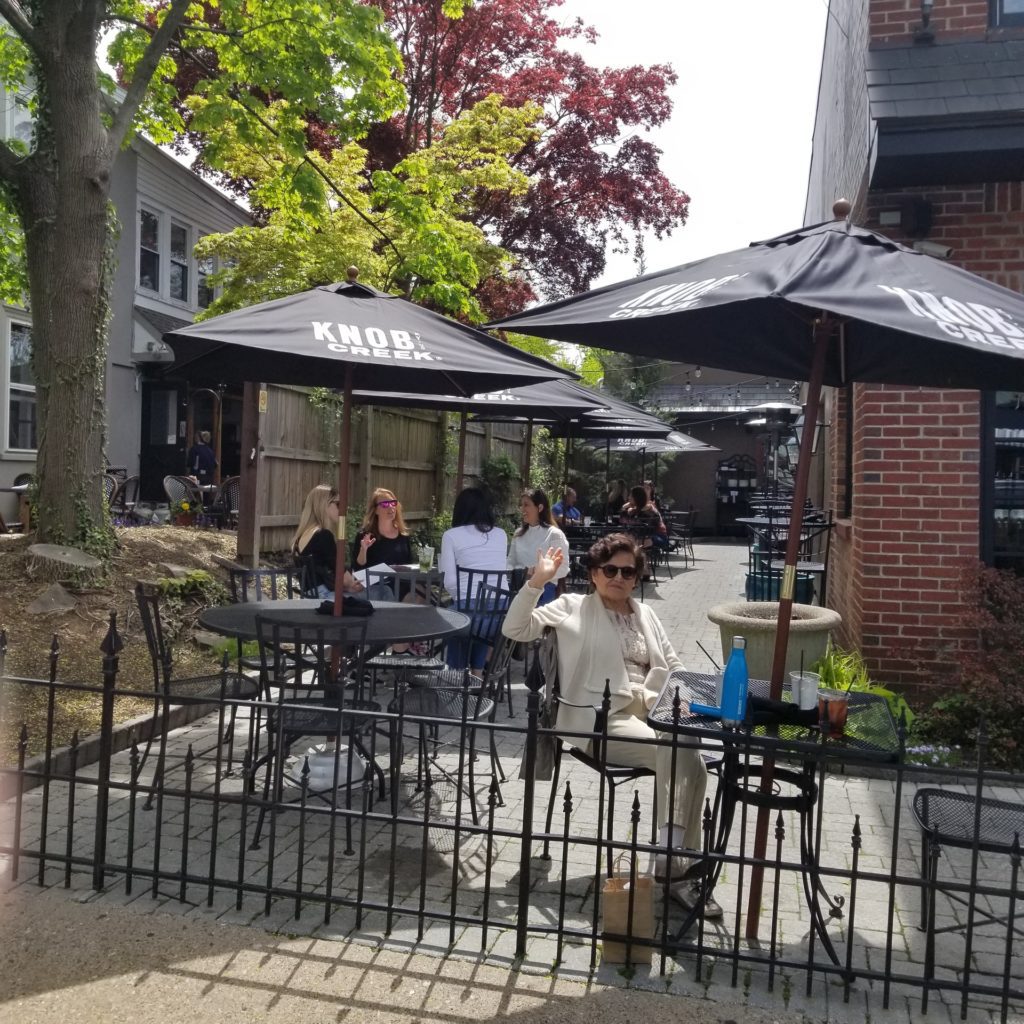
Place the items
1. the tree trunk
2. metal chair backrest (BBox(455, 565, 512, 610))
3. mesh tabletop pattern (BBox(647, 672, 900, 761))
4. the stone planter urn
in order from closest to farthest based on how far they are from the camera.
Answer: mesh tabletop pattern (BBox(647, 672, 900, 761)) < the stone planter urn < metal chair backrest (BBox(455, 565, 512, 610)) < the tree trunk

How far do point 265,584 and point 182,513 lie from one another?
441 cm

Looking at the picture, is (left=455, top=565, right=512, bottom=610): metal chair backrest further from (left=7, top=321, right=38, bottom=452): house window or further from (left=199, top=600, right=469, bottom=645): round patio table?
(left=7, top=321, right=38, bottom=452): house window

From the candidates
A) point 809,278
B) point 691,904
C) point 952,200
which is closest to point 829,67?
point 952,200

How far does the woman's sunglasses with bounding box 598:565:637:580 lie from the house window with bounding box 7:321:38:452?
13329 mm

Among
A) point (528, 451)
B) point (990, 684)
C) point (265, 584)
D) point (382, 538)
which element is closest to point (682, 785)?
point (990, 684)

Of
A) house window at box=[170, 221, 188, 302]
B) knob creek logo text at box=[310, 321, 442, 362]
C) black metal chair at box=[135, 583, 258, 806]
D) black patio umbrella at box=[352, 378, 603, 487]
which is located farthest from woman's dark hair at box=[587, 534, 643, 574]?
house window at box=[170, 221, 188, 302]

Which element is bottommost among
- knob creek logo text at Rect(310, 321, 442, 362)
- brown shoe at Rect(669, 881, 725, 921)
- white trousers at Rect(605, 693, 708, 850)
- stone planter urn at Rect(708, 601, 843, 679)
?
brown shoe at Rect(669, 881, 725, 921)

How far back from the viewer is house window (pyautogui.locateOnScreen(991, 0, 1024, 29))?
6.38 m

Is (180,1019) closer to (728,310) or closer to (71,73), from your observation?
(728,310)

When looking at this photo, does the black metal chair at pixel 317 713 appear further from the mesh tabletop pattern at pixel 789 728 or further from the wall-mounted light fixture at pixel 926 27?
the wall-mounted light fixture at pixel 926 27

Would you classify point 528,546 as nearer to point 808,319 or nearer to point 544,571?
point 544,571

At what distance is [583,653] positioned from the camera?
416cm

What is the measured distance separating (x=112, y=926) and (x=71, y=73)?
7.14 metres

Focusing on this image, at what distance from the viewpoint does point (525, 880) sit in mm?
3332
